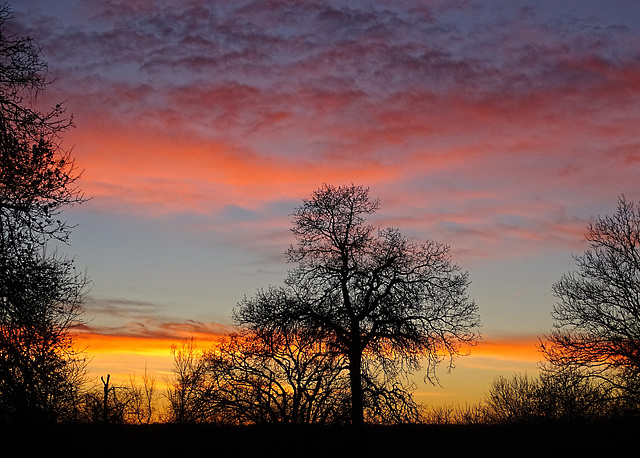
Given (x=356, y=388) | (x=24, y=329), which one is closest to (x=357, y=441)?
(x=356, y=388)

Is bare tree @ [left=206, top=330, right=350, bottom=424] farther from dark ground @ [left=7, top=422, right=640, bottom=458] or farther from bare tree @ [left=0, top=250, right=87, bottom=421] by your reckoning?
bare tree @ [left=0, top=250, right=87, bottom=421]

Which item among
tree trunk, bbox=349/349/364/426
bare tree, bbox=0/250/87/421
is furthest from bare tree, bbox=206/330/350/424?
bare tree, bbox=0/250/87/421

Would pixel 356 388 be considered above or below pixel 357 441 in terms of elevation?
above

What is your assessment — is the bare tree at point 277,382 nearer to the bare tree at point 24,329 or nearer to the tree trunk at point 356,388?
the tree trunk at point 356,388

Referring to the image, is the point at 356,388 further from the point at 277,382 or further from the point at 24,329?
the point at 24,329

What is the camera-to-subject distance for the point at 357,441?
84.6ft

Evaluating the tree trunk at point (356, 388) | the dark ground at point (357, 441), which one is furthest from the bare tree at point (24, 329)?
the tree trunk at point (356, 388)

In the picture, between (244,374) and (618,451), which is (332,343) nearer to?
(244,374)

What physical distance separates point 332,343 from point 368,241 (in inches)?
198

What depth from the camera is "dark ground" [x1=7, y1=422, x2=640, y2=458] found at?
2506 centimetres

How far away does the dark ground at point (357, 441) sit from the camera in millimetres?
25062

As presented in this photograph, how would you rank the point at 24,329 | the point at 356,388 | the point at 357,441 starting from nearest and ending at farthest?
the point at 24,329 → the point at 357,441 → the point at 356,388

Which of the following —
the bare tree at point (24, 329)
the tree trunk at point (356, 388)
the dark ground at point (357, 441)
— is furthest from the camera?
the tree trunk at point (356, 388)

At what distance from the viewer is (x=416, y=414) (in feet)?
88.7
